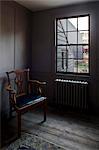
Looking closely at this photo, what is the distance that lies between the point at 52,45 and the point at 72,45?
46 cm

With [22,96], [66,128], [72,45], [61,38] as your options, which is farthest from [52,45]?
[66,128]

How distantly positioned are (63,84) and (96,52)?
0.96m

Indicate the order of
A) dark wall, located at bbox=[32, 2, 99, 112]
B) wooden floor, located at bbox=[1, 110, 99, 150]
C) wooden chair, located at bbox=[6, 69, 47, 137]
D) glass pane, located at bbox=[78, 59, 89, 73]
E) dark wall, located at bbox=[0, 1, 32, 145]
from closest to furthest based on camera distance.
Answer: wooden floor, located at bbox=[1, 110, 99, 150] → wooden chair, located at bbox=[6, 69, 47, 137] → dark wall, located at bbox=[0, 1, 32, 145] → dark wall, located at bbox=[32, 2, 99, 112] → glass pane, located at bbox=[78, 59, 89, 73]

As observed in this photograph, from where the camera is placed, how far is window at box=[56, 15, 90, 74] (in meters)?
3.81

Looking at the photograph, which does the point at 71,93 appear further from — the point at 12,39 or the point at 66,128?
the point at 12,39

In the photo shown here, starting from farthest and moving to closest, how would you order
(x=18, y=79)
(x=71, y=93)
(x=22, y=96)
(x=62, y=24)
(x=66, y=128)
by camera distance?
1. (x=62, y=24)
2. (x=71, y=93)
3. (x=18, y=79)
4. (x=22, y=96)
5. (x=66, y=128)

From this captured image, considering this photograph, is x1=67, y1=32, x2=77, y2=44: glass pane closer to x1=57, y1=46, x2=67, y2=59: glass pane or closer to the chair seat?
x1=57, y1=46, x2=67, y2=59: glass pane

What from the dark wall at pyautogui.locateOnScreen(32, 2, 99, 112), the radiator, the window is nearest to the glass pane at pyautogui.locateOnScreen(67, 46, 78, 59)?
the window

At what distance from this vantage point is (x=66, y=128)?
3010 millimetres

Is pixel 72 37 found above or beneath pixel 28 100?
above

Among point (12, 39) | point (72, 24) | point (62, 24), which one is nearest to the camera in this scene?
point (12, 39)

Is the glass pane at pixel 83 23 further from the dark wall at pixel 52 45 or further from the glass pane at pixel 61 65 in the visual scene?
the glass pane at pixel 61 65

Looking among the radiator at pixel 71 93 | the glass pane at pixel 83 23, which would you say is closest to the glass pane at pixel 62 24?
the glass pane at pixel 83 23

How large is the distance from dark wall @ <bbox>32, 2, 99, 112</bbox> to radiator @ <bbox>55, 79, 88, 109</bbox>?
14 cm
